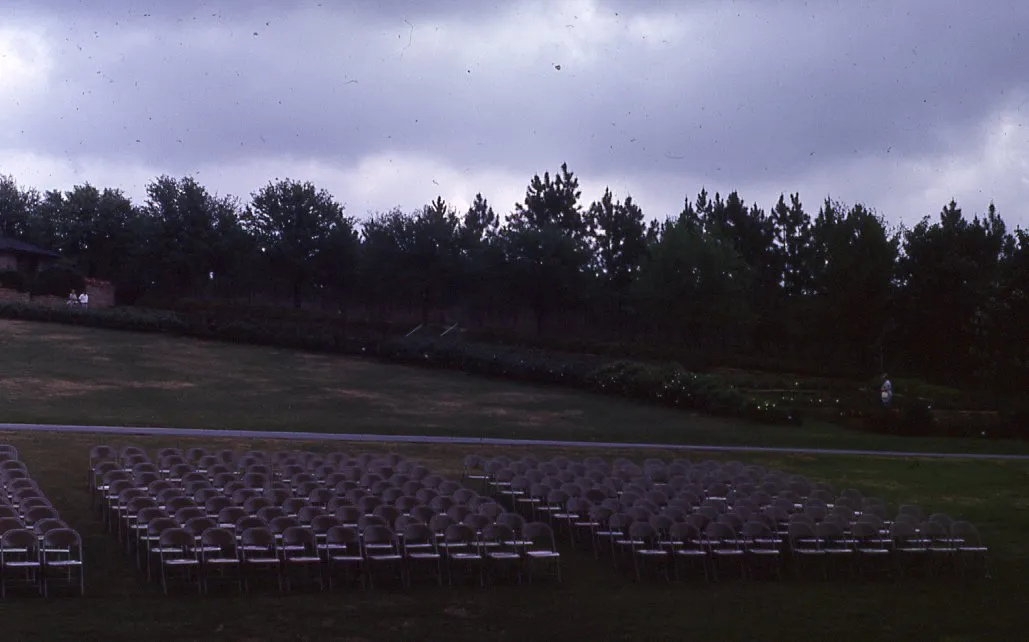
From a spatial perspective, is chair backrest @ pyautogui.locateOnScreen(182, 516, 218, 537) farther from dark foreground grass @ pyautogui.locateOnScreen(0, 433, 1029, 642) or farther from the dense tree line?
the dense tree line

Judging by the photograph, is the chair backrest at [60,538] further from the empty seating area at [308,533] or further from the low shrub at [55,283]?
the low shrub at [55,283]

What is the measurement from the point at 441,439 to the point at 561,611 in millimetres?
17173

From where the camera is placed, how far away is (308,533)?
50.3ft

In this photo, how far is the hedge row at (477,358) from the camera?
137ft

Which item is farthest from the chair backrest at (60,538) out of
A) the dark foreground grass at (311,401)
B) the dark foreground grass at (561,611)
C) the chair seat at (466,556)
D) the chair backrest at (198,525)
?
the dark foreground grass at (311,401)

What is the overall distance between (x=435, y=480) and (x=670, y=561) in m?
4.85

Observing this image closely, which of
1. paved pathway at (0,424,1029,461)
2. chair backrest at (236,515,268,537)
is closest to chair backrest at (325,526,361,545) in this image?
chair backrest at (236,515,268,537)

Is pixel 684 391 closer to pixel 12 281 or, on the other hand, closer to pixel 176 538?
pixel 176 538

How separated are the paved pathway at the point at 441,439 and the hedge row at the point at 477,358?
7.22 m

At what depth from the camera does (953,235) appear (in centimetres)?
6341

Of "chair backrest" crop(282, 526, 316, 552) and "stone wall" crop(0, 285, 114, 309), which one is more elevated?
"stone wall" crop(0, 285, 114, 309)

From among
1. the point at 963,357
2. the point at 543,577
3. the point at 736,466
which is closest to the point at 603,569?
the point at 543,577

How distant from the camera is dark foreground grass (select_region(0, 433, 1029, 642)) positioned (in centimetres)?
1259

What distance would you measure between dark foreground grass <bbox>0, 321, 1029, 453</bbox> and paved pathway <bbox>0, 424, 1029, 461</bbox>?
1515mm
